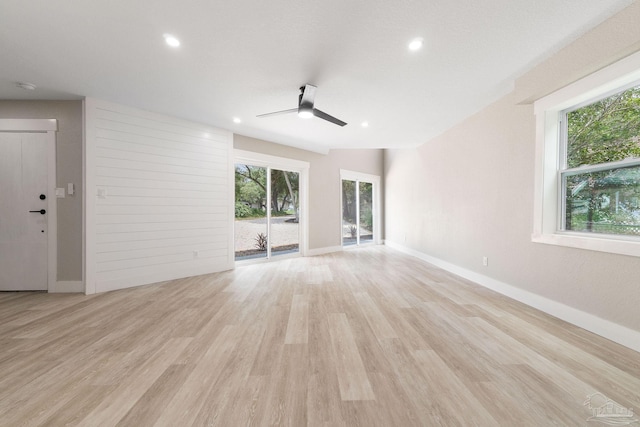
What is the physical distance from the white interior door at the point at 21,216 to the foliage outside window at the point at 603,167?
6378 mm

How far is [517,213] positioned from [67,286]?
19.3ft

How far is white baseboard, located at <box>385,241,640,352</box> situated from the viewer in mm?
1871

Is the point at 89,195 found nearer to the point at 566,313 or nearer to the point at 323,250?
the point at 323,250

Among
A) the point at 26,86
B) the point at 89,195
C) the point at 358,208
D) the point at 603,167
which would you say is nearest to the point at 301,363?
the point at 603,167

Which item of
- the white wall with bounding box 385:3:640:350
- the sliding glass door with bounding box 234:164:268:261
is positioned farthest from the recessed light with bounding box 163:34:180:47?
the white wall with bounding box 385:3:640:350

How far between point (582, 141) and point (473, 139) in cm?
133

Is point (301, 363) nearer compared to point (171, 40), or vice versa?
point (301, 363)

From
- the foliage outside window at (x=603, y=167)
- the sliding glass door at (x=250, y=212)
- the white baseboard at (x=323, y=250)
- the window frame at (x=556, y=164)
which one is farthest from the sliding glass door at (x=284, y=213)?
the foliage outside window at (x=603, y=167)

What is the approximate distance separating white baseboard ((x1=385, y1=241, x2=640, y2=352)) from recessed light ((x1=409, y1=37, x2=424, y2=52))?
2.81m

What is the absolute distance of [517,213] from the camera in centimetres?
289

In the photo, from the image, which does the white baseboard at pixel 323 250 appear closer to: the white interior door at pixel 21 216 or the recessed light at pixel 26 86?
the white interior door at pixel 21 216

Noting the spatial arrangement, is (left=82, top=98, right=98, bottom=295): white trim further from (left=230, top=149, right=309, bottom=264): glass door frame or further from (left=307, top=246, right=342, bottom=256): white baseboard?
(left=307, top=246, right=342, bottom=256): white baseboard

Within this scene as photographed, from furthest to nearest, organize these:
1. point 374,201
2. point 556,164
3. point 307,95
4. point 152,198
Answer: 1. point 374,201
2. point 152,198
3. point 307,95
4. point 556,164

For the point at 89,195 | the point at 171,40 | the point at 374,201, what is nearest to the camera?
the point at 171,40
